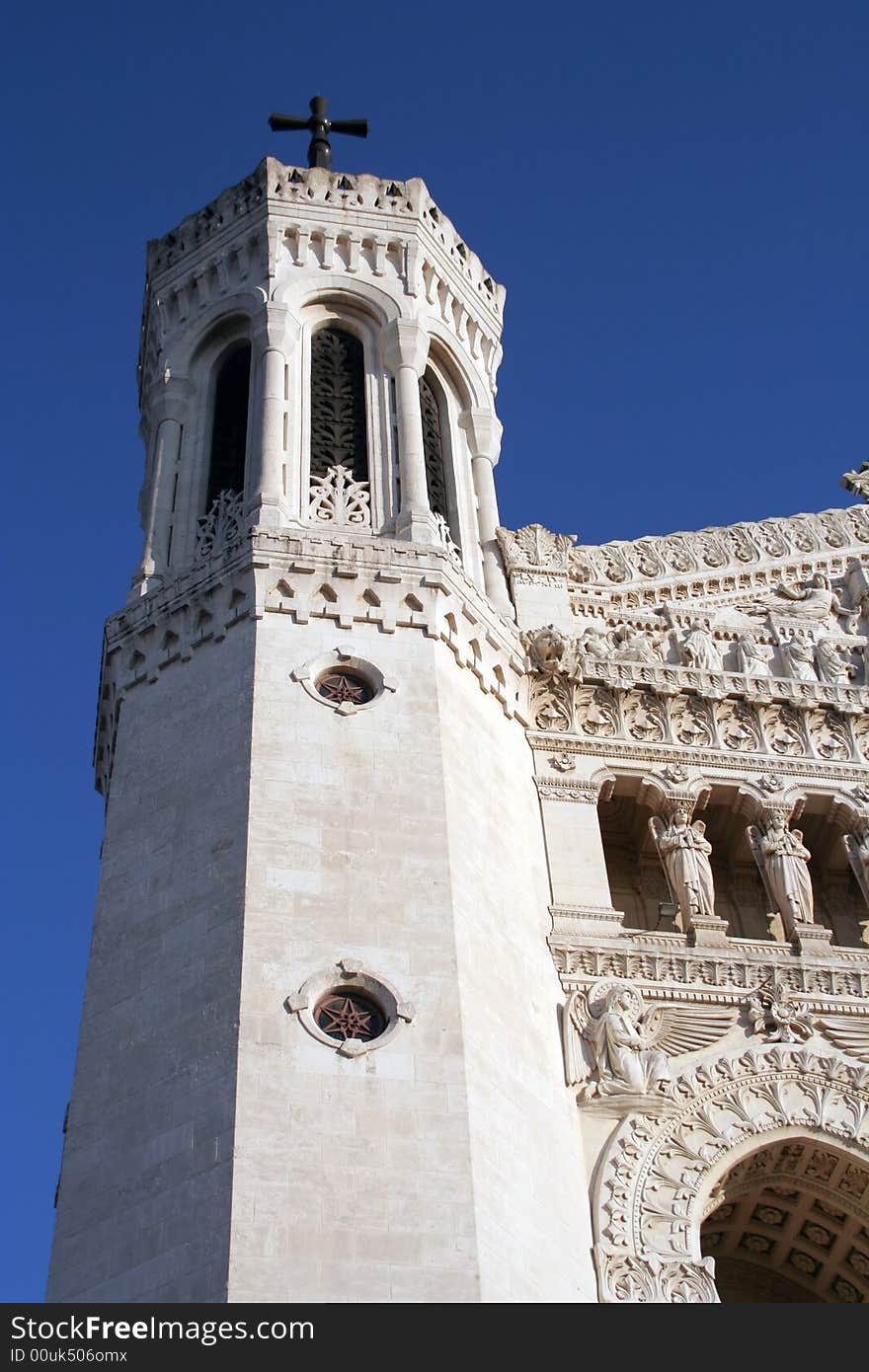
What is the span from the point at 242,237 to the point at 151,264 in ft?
5.42

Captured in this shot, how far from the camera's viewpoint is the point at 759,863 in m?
21.1

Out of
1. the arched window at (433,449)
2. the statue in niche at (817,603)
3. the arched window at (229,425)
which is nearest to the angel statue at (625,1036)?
the arched window at (433,449)

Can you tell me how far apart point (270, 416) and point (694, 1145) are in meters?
9.57

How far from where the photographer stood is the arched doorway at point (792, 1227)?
1838 centimetres

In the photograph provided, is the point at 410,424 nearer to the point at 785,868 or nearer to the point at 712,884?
the point at 712,884

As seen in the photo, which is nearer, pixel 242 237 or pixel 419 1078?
pixel 419 1078

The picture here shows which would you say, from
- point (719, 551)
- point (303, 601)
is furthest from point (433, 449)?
point (303, 601)

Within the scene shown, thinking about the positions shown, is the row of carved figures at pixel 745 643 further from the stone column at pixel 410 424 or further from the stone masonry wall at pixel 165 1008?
the stone masonry wall at pixel 165 1008

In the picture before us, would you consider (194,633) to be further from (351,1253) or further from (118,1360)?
(118,1360)

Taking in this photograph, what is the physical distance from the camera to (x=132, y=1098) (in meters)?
16.3

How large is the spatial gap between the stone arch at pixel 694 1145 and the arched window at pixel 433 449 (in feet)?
25.9

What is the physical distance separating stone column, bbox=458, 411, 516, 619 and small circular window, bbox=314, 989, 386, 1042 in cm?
725

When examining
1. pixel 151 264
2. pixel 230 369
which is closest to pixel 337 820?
pixel 230 369

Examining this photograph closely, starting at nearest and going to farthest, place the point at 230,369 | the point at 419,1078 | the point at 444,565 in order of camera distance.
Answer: the point at 419,1078 → the point at 444,565 → the point at 230,369
